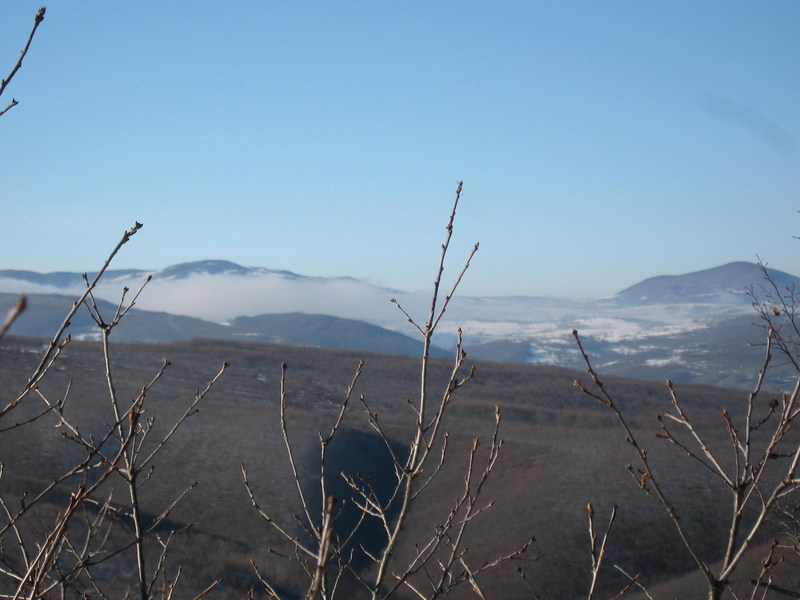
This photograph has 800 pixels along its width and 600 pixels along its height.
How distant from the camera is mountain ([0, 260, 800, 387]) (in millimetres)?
88188

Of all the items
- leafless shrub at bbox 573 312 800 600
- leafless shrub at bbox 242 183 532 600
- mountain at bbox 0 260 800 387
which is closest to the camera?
leafless shrub at bbox 573 312 800 600

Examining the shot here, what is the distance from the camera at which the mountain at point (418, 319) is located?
3472 inches

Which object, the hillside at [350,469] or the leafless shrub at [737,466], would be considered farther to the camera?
the hillside at [350,469]

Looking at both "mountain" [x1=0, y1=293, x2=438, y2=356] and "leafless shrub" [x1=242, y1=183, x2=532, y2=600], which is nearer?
"leafless shrub" [x1=242, y1=183, x2=532, y2=600]

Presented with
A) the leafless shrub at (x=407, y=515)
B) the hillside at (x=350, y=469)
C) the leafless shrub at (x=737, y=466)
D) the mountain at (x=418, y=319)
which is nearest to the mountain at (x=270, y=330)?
the mountain at (x=418, y=319)

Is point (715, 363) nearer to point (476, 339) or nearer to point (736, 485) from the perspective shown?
point (476, 339)

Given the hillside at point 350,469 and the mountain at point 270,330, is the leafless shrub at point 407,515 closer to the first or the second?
the hillside at point 350,469

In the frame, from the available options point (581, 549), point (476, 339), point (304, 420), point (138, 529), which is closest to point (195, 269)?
point (476, 339)

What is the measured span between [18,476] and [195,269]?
550 feet

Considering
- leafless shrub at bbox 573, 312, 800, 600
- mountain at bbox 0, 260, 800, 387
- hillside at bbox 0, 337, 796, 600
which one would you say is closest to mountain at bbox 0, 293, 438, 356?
mountain at bbox 0, 260, 800, 387

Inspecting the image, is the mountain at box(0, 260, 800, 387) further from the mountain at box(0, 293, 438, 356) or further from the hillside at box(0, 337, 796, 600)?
the hillside at box(0, 337, 796, 600)

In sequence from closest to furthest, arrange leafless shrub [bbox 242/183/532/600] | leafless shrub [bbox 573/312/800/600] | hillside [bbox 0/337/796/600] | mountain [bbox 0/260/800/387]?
1. leafless shrub [bbox 573/312/800/600]
2. leafless shrub [bbox 242/183/532/600]
3. hillside [bbox 0/337/796/600]
4. mountain [bbox 0/260/800/387]

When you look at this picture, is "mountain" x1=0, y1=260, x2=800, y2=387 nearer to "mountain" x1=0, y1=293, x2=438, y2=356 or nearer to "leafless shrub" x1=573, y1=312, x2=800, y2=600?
"mountain" x1=0, y1=293, x2=438, y2=356

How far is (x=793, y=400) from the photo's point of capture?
2.51 metres
